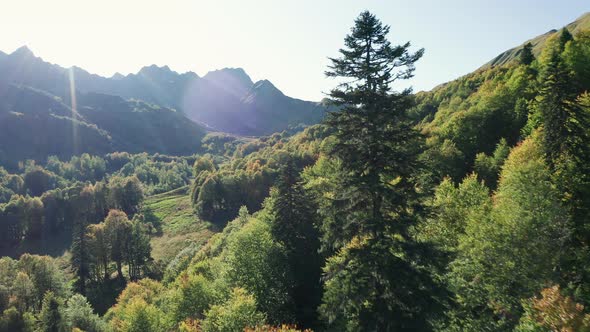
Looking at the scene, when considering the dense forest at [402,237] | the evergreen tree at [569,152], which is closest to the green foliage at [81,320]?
the dense forest at [402,237]

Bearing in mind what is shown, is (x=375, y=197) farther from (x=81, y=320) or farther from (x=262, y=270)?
(x=81, y=320)

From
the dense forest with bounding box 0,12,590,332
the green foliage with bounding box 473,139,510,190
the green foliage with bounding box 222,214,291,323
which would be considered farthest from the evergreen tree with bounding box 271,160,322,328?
the green foliage with bounding box 473,139,510,190

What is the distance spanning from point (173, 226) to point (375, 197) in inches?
4444

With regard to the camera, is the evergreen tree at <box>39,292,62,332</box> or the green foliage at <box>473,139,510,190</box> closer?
the green foliage at <box>473,139,510,190</box>

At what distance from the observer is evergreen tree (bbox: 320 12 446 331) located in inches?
784

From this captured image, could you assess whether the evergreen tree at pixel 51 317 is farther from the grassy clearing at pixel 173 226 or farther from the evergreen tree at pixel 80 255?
the grassy clearing at pixel 173 226

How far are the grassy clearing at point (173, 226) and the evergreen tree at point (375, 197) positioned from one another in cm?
8617

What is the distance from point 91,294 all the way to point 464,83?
444 feet

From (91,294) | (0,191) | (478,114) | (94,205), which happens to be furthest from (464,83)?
(0,191)

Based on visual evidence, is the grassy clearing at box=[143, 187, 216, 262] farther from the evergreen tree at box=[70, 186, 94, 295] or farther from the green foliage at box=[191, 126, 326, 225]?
the evergreen tree at box=[70, 186, 94, 295]

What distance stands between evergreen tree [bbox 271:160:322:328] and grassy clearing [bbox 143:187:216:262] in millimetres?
64604

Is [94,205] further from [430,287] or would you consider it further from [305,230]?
[430,287]

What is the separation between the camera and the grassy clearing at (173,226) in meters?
102

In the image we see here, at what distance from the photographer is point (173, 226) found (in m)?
121
